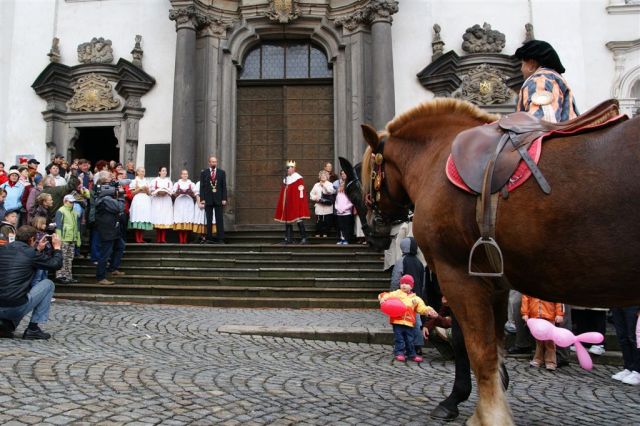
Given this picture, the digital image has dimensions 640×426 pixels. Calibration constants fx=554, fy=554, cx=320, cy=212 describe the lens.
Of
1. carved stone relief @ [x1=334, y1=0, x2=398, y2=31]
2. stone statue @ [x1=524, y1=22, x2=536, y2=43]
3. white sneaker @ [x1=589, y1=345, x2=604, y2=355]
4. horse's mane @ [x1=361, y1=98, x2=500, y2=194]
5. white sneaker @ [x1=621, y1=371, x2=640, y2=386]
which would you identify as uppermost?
carved stone relief @ [x1=334, y1=0, x2=398, y2=31]

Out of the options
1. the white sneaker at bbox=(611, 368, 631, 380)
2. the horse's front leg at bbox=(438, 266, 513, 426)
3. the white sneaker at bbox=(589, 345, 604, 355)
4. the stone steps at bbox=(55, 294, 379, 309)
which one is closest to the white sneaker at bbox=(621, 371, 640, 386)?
the white sneaker at bbox=(611, 368, 631, 380)

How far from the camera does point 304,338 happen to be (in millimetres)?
7504

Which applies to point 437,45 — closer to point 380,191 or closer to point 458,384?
point 380,191

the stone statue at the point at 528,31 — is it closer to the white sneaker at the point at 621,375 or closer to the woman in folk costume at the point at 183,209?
the woman in folk costume at the point at 183,209

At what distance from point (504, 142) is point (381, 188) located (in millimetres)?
1235

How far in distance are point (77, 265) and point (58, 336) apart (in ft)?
17.6

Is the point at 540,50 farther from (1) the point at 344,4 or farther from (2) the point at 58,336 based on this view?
(1) the point at 344,4

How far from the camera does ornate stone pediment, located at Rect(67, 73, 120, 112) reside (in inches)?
672

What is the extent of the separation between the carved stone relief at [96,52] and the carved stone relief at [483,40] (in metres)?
10.8

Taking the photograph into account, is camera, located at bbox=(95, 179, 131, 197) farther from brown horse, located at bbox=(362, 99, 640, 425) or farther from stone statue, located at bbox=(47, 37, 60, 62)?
brown horse, located at bbox=(362, 99, 640, 425)

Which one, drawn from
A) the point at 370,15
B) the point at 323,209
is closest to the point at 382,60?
the point at 370,15

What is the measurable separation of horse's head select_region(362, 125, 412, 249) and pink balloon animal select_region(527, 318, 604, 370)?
2.18 metres

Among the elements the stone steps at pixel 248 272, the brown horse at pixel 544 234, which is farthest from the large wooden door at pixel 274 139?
the brown horse at pixel 544 234

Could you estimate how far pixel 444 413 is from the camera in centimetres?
372
